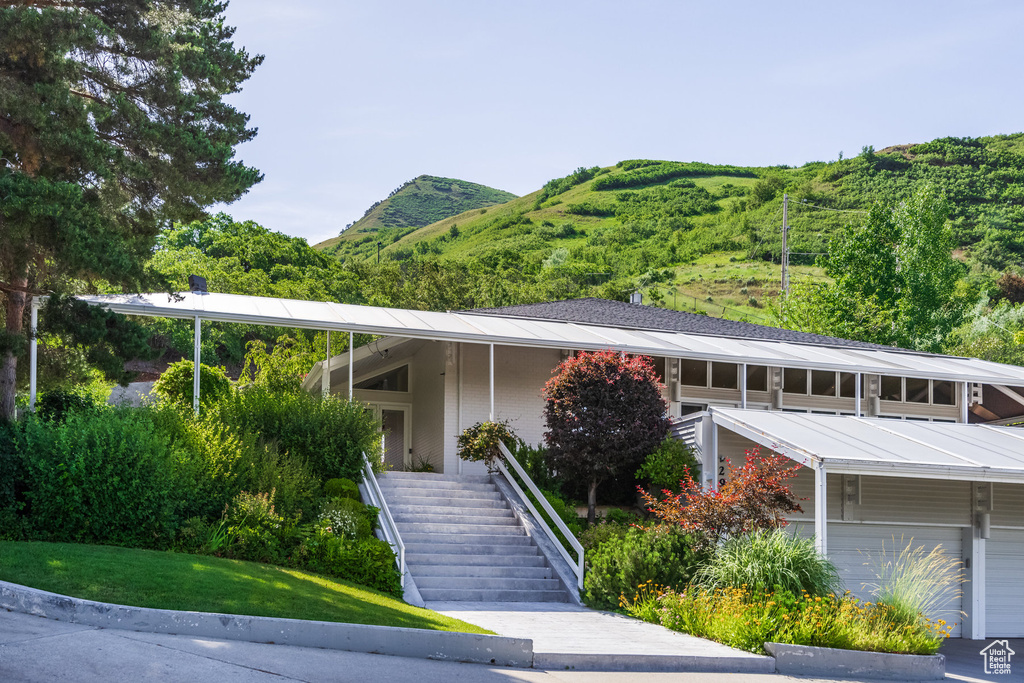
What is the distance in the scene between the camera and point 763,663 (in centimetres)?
1004

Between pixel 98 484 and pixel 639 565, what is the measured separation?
7924 mm

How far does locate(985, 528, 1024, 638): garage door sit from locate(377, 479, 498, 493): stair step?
9.36m

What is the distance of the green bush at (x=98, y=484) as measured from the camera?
12.1 metres

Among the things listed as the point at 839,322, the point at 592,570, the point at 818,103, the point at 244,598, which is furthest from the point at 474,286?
the point at 244,598

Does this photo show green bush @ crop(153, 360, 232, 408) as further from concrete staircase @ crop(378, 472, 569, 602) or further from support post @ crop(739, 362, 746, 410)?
support post @ crop(739, 362, 746, 410)

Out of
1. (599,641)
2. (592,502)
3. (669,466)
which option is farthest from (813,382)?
(599,641)

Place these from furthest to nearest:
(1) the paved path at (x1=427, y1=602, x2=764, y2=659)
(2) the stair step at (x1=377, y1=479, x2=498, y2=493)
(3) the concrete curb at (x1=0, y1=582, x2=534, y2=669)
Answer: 1. (2) the stair step at (x1=377, y1=479, x2=498, y2=493)
2. (1) the paved path at (x1=427, y1=602, x2=764, y2=659)
3. (3) the concrete curb at (x1=0, y1=582, x2=534, y2=669)

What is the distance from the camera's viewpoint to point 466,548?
600 inches

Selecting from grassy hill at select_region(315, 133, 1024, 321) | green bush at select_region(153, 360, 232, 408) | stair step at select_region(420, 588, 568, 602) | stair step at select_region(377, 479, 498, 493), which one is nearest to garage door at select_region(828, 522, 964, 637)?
stair step at select_region(420, 588, 568, 602)

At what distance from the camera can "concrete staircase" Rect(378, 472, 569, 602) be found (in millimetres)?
14031

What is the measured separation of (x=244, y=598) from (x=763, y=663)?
19.3 ft

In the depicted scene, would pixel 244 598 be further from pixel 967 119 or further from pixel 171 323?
pixel 967 119

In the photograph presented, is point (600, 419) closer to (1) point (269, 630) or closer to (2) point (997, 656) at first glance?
(2) point (997, 656)

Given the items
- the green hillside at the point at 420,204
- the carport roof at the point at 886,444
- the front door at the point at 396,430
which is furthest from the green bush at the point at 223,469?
the green hillside at the point at 420,204
